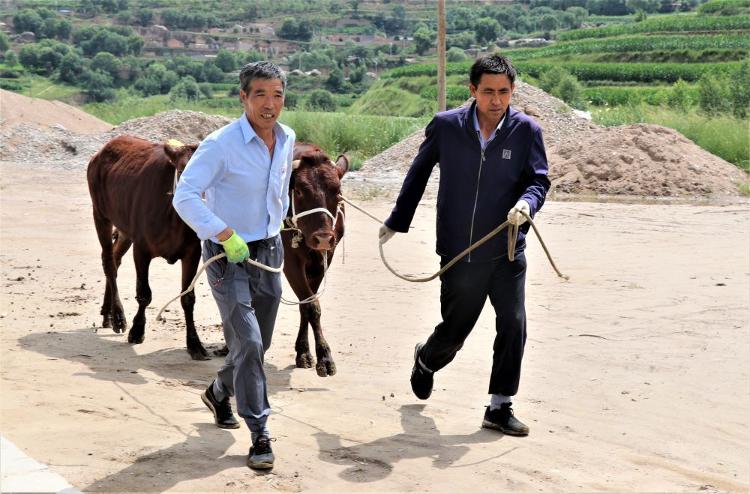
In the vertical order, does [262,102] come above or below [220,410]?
above

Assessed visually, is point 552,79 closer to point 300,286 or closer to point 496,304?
point 300,286

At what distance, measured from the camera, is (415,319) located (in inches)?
417

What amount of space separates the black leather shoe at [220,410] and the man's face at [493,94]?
2.34 metres

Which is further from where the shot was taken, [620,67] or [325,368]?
[620,67]

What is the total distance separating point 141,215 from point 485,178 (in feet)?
12.3

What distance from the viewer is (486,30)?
125250 millimetres

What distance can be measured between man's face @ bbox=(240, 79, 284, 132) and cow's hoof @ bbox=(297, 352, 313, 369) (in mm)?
3145

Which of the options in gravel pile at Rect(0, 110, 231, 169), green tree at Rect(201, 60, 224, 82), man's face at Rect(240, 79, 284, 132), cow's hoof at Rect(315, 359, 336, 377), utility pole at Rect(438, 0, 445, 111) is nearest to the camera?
→ man's face at Rect(240, 79, 284, 132)

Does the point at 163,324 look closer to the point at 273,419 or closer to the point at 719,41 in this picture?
the point at 273,419

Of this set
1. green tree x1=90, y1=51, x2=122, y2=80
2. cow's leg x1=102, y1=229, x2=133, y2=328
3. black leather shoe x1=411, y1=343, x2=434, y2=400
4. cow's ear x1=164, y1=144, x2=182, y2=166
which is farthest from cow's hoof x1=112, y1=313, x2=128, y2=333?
green tree x1=90, y1=51, x2=122, y2=80

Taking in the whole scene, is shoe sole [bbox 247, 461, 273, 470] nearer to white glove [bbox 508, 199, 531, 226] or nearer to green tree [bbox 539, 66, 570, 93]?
white glove [bbox 508, 199, 531, 226]

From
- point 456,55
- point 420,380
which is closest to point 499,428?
point 420,380

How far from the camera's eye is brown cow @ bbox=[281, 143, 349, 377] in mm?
8047

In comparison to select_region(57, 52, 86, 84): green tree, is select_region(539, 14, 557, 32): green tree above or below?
above
